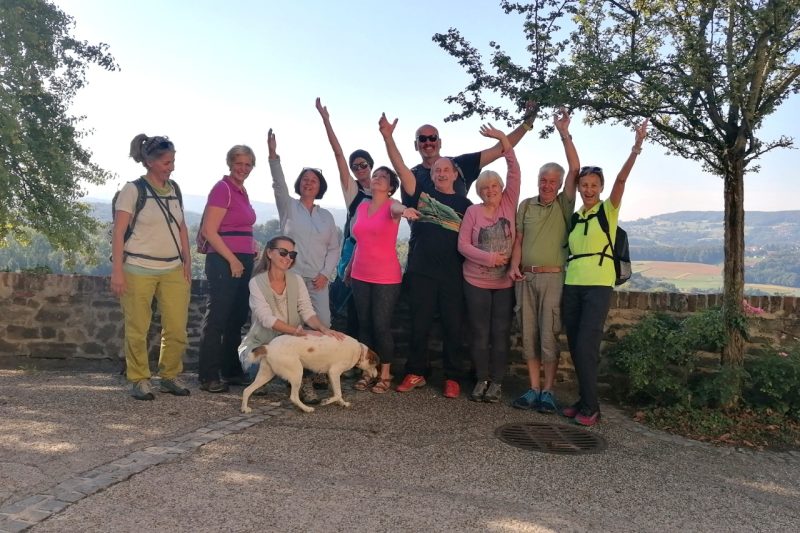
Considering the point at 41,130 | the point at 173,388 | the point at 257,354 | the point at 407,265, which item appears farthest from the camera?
the point at 41,130

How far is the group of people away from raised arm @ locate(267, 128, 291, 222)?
1 cm

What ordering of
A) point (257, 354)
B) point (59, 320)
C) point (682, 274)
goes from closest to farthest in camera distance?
point (257, 354)
point (59, 320)
point (682, 274)

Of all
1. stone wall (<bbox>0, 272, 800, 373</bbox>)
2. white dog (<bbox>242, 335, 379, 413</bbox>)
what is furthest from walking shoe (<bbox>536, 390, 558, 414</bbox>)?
stone wall (<bbox>0, 272, 800, 373</bbox>)

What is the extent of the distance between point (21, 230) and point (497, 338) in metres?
13.8

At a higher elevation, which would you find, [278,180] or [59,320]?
[278,180]

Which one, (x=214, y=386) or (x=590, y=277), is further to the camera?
(x=214, y=386)

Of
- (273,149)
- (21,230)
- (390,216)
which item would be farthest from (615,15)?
(21,230)

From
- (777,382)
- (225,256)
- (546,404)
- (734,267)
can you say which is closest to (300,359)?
(225,256)

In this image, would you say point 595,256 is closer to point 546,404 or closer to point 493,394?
point 546,404

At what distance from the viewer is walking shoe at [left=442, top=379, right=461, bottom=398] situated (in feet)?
17.9

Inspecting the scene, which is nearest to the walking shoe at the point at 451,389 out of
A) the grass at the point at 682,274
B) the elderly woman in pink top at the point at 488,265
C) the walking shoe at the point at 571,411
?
the elderly woman in pink top at the point at 488,265

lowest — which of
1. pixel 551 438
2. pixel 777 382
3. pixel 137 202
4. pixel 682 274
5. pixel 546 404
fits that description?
pixel 551 438

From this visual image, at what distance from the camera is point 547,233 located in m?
5.16

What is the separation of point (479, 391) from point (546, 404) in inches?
22.0
